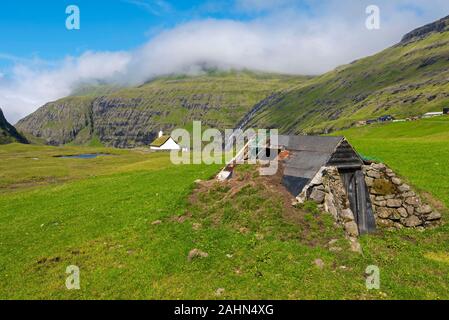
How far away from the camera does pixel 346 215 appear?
71.2ft

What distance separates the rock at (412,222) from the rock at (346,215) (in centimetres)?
465

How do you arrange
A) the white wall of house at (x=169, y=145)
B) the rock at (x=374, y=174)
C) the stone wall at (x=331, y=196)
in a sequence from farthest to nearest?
the white wall of house at (x=169, y=145), the rock at (x=374, y=174), the stone wall at (x=331, y=196)

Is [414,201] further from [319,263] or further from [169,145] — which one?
[169,145]

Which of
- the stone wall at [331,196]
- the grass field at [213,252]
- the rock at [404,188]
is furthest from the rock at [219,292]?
the rock at [404,188]

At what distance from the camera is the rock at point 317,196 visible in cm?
2180

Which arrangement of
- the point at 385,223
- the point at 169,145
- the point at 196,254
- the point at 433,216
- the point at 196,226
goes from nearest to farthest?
the point at 196,254 < the point at 196,226 < the point at 433,216 < the point at 385,223 < the point at 169,145

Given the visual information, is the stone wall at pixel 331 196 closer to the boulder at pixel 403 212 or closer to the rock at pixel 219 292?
the boulder at pixel 403 212

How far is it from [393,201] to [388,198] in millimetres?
356

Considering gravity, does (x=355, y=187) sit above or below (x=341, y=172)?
below

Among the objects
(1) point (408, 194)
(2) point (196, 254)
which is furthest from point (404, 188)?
(2) point (196, 254)

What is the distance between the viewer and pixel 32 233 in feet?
87.0

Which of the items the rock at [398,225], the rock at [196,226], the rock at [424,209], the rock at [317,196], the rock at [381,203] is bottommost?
the rock at [398,225]
